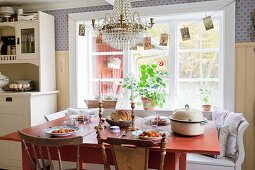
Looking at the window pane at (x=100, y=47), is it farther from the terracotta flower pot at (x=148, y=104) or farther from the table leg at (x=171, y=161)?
the table leg at (x=171, y=161)

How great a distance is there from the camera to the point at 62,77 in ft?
11.7

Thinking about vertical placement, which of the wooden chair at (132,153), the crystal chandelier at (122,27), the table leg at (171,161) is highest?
the crystal chandelier at (122,27)

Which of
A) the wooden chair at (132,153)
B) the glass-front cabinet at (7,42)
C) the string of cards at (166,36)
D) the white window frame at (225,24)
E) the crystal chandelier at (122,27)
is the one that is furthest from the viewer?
the glass-front cabinet at (7,42)

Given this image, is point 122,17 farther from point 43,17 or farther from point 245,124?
point 43,17

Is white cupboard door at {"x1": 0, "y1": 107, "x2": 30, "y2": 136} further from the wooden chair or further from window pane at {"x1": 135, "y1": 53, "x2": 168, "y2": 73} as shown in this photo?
the wooden chair

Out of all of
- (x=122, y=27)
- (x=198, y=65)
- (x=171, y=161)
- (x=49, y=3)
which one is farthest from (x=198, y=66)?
(x=49, y=3)

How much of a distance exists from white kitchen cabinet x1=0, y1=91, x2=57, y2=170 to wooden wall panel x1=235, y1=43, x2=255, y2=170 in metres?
2.55

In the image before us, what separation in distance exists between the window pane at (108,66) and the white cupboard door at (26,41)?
886 mm

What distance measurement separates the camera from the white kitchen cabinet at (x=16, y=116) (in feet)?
9.98

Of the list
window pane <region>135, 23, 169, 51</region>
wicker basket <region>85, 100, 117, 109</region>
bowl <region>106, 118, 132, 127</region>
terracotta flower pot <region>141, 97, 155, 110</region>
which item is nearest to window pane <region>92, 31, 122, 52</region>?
window pane <region>135, 23, 169, 51</region>

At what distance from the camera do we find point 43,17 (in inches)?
129

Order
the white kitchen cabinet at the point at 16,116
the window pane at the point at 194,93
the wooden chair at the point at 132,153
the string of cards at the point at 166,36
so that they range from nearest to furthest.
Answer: the wooden chair at the point at 132,153 → the string of cards at the point at 166,36 → the white kitchen cabinet at the point at 16,116 → the window pane at the point at 194,93

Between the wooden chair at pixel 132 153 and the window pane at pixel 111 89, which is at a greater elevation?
the window pane at pixel 111 89

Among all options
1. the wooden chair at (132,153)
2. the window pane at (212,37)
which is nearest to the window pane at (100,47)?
the window pane at (212,37)
